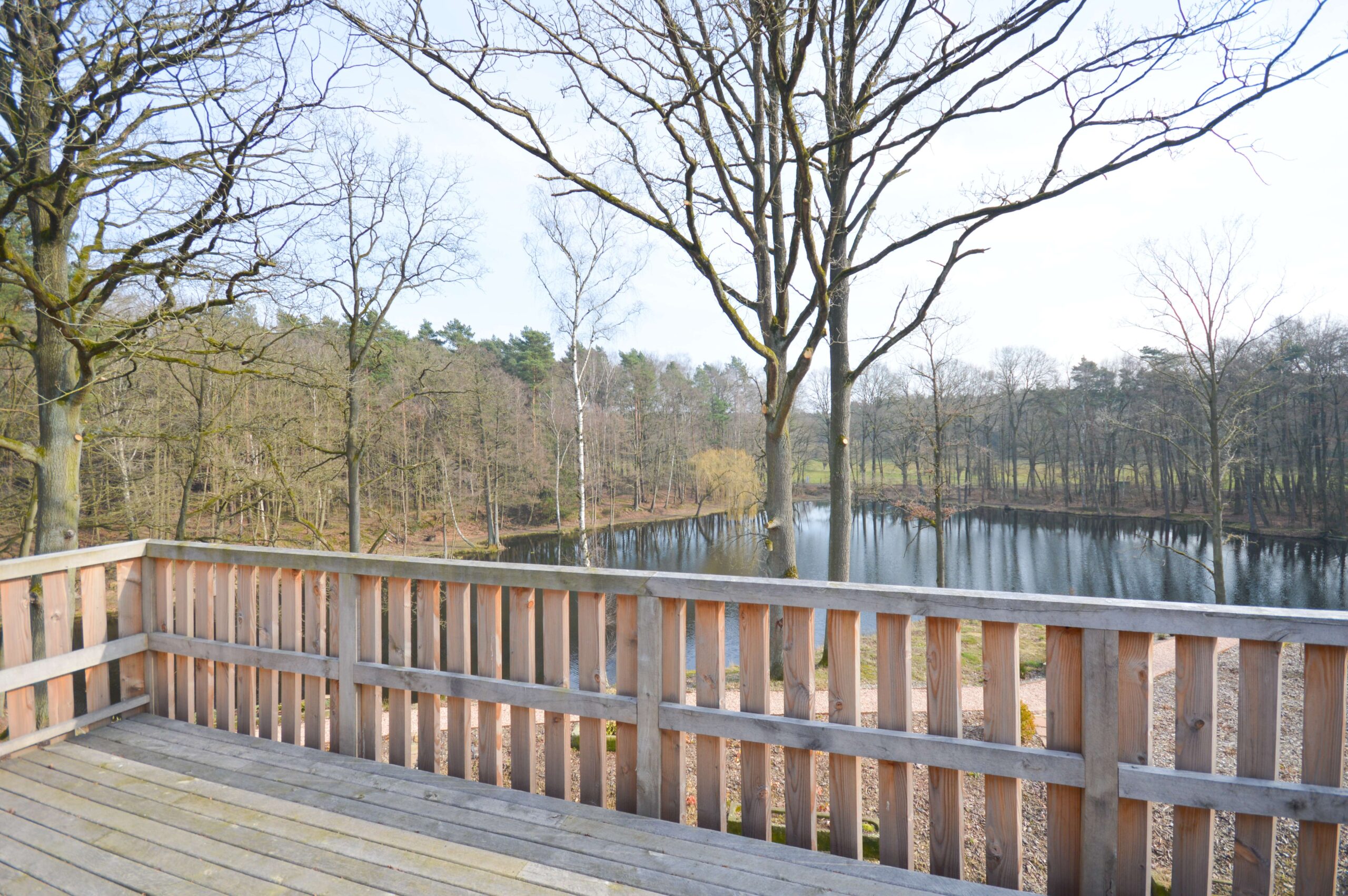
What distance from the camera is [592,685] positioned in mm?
2148

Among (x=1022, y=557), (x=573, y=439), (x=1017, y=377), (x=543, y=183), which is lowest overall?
(x=1022, y=557)

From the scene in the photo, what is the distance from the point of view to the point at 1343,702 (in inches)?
58.2

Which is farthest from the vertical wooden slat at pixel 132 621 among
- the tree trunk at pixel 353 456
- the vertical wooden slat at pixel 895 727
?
the tree trunk at pixel 353 456

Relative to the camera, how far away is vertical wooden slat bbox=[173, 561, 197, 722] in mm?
2910

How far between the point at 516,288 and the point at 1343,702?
20.1 meters

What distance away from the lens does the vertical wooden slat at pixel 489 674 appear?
225 cm

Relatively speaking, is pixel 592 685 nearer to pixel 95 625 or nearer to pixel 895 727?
pixel 895 727

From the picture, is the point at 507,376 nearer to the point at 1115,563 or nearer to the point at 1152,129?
the point at 1115,563

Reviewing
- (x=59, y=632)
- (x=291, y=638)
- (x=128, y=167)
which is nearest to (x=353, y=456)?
(x=128, y=167)

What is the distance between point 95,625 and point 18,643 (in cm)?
23

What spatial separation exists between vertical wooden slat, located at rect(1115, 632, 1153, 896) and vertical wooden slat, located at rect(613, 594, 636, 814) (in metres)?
1.30

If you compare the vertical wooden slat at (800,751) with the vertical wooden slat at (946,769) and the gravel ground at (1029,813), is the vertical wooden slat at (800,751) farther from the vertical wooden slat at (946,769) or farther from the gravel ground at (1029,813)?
the gravel ground at (1029,813)

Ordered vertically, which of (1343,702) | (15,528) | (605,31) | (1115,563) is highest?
(605,31)

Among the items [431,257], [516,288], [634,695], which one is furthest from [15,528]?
[634,695]
